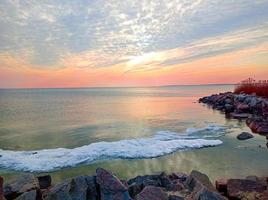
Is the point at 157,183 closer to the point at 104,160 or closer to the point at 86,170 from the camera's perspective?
the point at 86,170

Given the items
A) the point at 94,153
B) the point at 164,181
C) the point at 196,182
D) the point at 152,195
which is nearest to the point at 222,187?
the point at 196,182

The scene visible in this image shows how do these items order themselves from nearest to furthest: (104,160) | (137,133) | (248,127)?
(104,160) < (137,133) < (248,127)

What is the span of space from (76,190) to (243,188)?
452 cm

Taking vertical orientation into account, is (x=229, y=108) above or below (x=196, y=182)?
below

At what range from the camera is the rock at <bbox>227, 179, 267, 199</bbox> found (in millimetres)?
7656

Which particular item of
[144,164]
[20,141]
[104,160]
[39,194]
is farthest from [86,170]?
[20,141]

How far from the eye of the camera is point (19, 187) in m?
7.36

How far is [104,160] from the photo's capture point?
43.1 feet

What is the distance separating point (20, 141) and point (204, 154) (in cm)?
1204

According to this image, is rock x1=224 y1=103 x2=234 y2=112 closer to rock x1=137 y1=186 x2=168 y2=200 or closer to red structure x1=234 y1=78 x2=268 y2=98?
red structure x1=234 y1=78 x2=268 y2=98

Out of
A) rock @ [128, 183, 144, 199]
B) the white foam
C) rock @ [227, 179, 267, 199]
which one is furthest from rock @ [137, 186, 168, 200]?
the white foam

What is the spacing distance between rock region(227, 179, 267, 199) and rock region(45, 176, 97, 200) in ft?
12.3

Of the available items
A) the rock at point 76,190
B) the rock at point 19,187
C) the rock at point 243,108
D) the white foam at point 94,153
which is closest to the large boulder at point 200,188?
the rock at point 76,190

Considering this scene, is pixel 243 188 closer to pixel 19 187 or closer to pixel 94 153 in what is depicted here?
pixel 19 187
